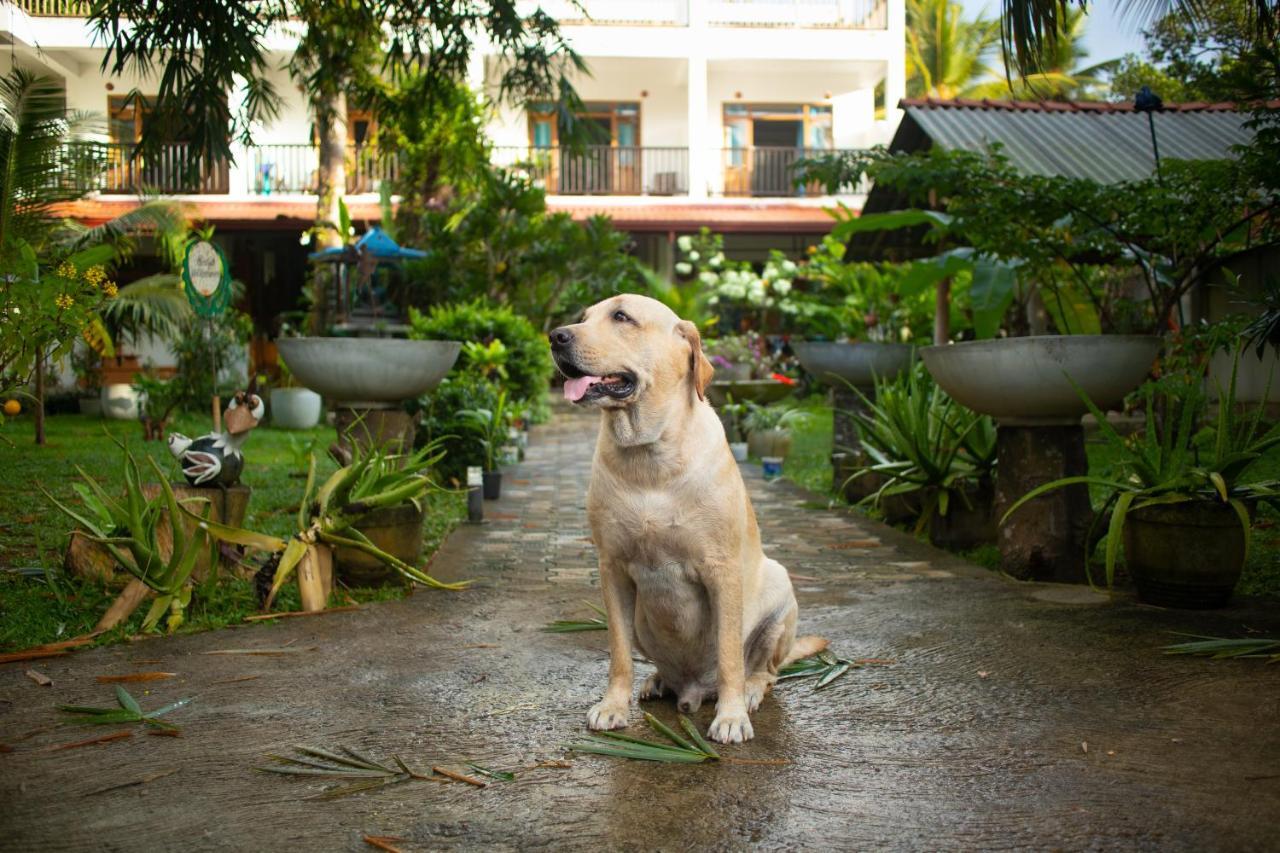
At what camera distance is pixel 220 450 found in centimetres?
485

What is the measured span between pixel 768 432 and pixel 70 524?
21.5 feet

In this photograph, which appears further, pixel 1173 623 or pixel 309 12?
pixel 309 12

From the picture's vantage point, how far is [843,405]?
8664mm

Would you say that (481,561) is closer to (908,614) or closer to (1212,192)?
(908,614)

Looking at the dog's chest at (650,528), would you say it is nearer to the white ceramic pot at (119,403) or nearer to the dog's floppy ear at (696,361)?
the dog's floppy ear at (696,361)

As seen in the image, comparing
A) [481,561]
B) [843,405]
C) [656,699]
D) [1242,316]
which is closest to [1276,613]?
[1242,316]

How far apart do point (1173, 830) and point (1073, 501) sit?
2959 mm

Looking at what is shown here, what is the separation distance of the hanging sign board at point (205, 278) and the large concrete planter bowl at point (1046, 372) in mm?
4327

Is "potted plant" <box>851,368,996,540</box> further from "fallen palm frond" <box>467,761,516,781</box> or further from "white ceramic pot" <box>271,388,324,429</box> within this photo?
"white ceramic pot" <box>271,388,324,429</box>

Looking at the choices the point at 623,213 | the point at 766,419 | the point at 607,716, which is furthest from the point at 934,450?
the point at 623,213

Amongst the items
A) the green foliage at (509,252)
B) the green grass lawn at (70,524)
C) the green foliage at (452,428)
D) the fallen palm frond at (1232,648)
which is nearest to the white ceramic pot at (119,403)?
the green grass lawn at (70,524)

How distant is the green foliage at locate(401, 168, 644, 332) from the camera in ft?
46.6

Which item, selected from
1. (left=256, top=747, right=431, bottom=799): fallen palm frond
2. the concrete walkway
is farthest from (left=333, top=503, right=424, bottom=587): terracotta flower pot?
(left=256, top=747, right=431, bottom=799): fallen palm frond

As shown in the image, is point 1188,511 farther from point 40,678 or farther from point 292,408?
point 292,408
